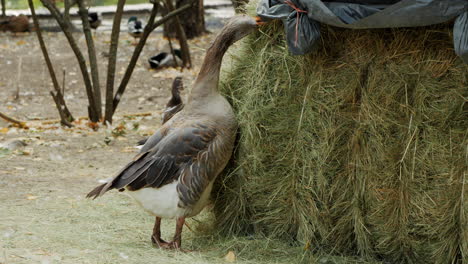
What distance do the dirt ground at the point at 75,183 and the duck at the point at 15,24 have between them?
9.50 feet

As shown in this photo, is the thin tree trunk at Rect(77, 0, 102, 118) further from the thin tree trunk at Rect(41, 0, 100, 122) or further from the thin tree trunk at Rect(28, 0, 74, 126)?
A: the thin tree trunk at Rect(28, 0, 74, 126)

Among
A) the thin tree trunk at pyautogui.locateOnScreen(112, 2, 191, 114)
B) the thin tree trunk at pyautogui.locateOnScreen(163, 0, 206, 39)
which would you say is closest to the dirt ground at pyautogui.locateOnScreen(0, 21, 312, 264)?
the thin tree trunk at pyautogui.locateOnScreen(112, 2, 191, 114)

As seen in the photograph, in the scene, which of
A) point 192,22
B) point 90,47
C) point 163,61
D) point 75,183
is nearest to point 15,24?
point 192,22

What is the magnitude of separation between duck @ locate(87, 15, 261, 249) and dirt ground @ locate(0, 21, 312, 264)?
1.02 feet

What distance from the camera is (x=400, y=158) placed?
167 inches

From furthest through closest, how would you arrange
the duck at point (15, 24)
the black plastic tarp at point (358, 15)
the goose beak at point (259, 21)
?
the duck at point (15, 24)
the goose beak at point (259, 21)
the black plastic tarp at point (358, 15)

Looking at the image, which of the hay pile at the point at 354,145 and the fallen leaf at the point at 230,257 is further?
the fallen leaf at the point at 230,257

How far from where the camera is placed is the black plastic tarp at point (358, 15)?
3.74m

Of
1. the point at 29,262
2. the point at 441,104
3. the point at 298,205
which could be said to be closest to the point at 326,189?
the point at 298,205

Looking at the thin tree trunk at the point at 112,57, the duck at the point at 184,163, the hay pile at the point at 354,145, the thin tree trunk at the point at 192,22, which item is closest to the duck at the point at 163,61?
the thin tree trunk at the point at 192,22

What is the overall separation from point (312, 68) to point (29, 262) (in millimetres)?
2184

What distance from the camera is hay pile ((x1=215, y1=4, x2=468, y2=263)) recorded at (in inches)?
161

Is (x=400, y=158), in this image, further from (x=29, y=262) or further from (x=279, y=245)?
(x=29, y=262)

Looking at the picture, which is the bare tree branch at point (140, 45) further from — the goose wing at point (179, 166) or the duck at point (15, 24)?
the duck at point (15, 24)
